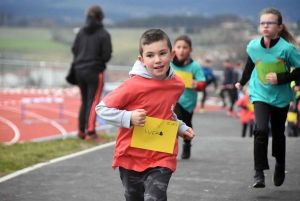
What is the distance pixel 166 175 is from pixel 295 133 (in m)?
10.7

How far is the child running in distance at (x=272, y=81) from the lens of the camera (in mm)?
6875

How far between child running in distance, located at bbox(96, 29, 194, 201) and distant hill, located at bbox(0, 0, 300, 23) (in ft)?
162

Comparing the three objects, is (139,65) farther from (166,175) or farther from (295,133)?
(295,133)

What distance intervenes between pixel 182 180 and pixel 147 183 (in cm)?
287

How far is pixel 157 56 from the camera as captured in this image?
16.2 feet

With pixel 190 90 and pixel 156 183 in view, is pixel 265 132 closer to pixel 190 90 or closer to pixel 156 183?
pixel 156 183

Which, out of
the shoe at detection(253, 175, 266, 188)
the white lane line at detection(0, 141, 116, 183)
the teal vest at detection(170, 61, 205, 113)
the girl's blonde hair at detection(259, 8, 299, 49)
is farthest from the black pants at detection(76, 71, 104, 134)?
the shoe at detection(253, 175, 266, 188)

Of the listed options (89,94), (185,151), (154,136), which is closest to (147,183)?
(154,136)

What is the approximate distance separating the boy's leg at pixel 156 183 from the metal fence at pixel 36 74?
25319 mm

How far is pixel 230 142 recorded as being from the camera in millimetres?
11555

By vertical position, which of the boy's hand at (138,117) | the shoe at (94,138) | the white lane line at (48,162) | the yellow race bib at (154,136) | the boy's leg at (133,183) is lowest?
the shoe at (94,138)

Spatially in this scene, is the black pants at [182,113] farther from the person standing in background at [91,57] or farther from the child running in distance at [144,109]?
the child running in distance at [144,109]

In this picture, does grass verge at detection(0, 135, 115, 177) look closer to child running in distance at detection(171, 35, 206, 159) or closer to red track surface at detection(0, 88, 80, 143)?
child running in distance at detection(171, 35, 206, 159)

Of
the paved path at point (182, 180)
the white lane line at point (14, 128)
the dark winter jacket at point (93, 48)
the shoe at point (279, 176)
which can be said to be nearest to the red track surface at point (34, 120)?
the white lane line at point (14, 128)
